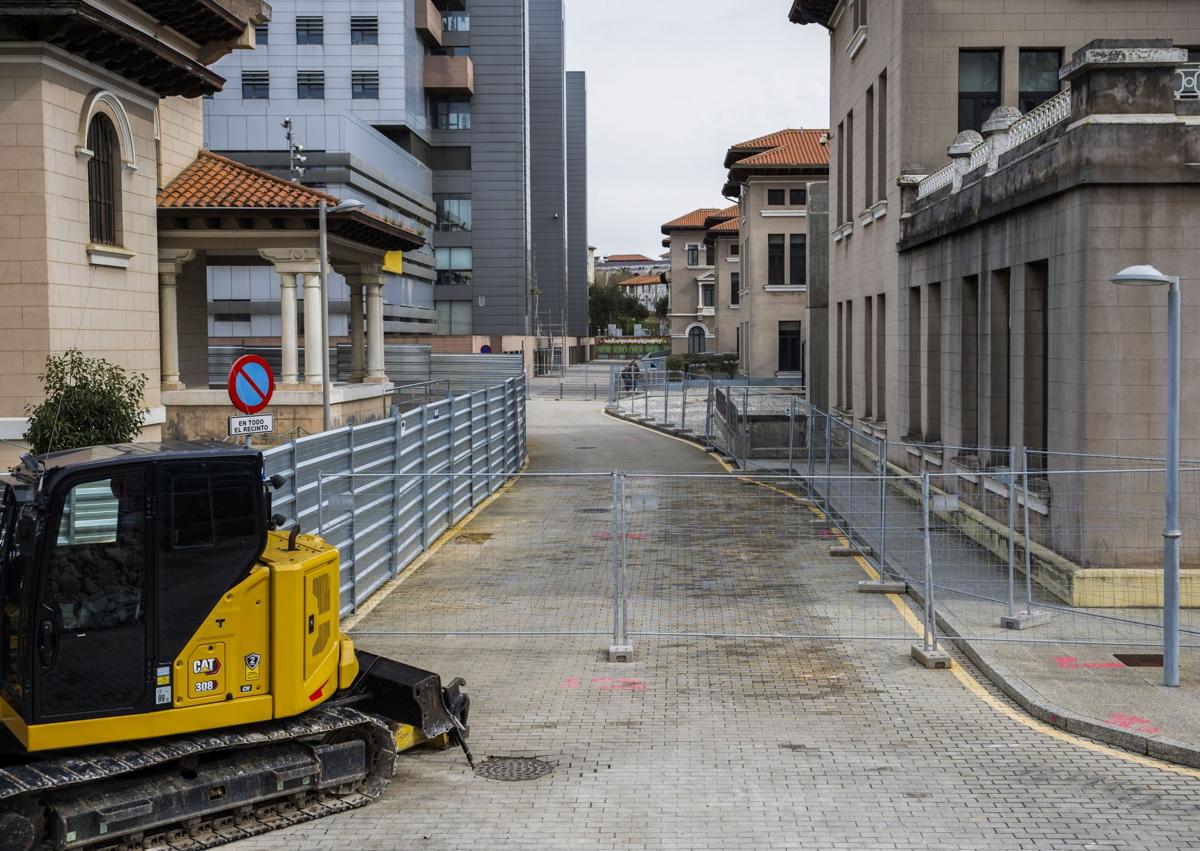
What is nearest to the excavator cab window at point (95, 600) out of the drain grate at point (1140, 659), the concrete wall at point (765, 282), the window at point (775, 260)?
the drain grate at point (1140, 659)

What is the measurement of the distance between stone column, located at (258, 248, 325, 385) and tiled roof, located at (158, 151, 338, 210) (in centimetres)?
131

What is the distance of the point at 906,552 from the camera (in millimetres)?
16828

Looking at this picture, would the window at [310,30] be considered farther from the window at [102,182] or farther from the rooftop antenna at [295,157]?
the window at [102,182]

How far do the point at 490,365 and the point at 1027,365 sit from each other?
25.5 metres

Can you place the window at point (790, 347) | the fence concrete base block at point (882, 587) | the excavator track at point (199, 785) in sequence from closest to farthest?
the excavator track at point (199, 785) < the fence concrete base block at point (882, 587) < the window at point (790, 347)

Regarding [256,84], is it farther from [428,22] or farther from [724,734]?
[724,734]

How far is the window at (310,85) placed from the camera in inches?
2948

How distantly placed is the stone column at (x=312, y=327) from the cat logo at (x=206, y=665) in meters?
20.6

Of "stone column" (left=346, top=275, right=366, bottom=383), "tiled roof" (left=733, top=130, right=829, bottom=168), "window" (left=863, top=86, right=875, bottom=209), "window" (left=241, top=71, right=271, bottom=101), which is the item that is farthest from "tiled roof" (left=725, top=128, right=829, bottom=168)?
"window" (left=863, top=86, right=875, bottom=209)

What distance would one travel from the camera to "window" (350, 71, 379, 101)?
244ft

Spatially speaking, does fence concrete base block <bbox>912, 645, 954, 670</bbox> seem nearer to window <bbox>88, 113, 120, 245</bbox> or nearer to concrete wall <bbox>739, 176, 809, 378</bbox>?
window <bbox>88, 113, 120, 245</bbox>

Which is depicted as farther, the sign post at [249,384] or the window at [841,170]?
the window at [841,170]

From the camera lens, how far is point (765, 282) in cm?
6303

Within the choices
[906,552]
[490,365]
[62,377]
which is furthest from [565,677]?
[490,365]
